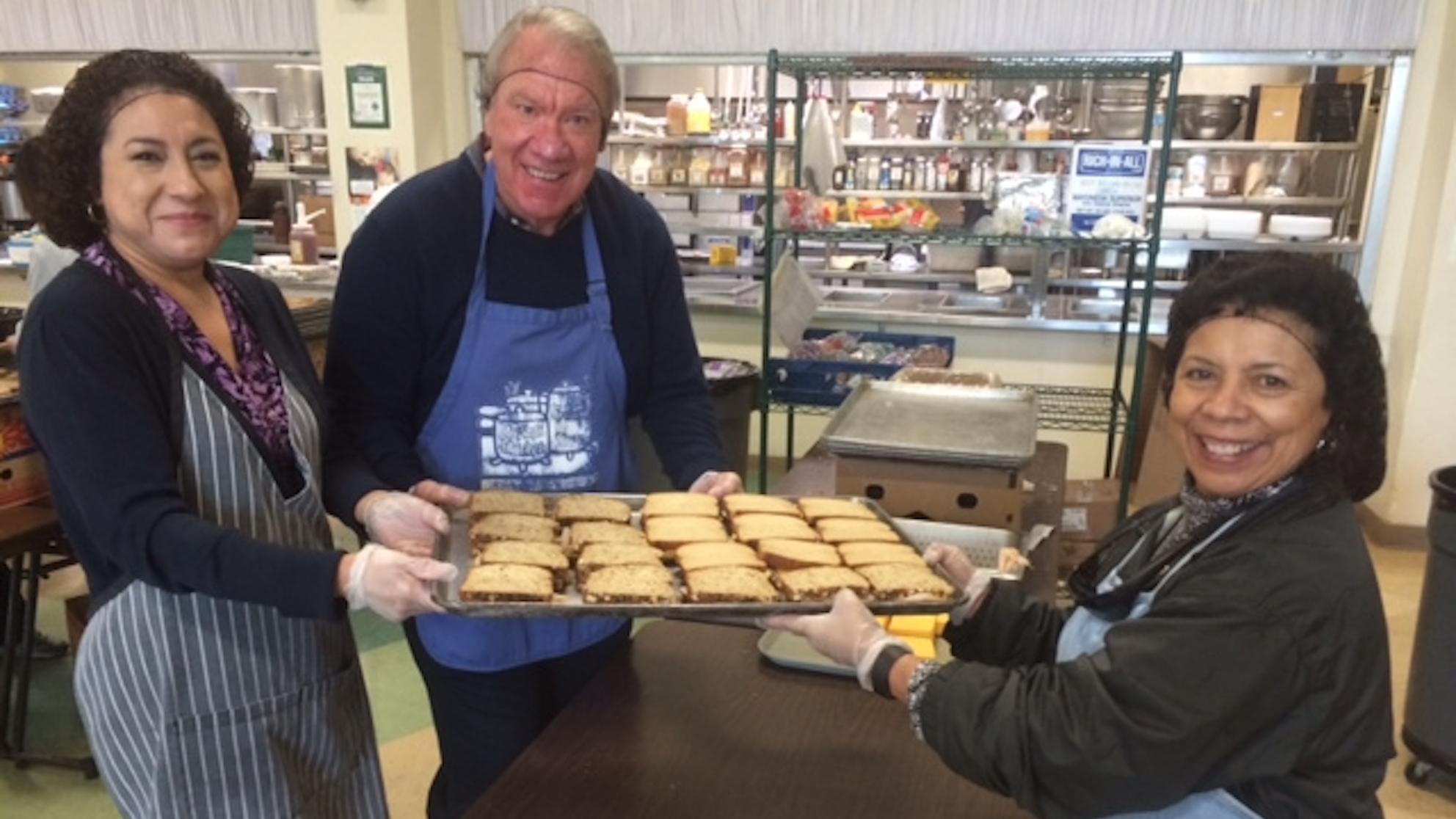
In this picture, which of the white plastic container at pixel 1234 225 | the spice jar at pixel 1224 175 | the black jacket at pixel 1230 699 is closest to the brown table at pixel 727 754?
the black jacket at pixel 1230 699

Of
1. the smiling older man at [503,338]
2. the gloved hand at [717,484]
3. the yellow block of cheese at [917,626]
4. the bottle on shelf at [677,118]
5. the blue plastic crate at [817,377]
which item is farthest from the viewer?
the bottle on shelf at [677,118]

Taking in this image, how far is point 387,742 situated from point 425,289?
5.89 feet

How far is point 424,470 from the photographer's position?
1.67m

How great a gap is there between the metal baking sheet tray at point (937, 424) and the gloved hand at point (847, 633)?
762mm

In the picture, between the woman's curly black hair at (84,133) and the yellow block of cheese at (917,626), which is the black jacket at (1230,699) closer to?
the yellow block of cheese at (917,626)

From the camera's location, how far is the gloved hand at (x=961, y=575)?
1417 mm

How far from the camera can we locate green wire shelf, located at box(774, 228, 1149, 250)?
3.24 metres

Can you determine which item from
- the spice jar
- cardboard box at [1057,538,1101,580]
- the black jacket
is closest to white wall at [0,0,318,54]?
cardboard box at [1057,538,1101,580]

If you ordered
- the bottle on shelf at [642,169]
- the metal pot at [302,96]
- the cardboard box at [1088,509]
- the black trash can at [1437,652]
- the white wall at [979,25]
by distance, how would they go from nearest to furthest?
1. the black trash can at [1437,652]
2. the cardboard box at [1088,509]
3. the white wall at [979,25]
4. the bottle on shelf at [642,169]
5. the metal pot at [302,96]

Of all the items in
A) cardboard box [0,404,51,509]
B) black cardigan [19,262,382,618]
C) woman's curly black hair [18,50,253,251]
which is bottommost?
cardboard box [0,404,51,509]

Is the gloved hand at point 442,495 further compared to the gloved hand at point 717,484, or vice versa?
the gloved hand at point 717,484

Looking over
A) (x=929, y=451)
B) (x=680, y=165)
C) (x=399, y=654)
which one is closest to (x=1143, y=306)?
(x=929, y=451)

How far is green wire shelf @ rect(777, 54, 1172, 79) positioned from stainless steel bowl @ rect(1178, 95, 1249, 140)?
2.30 meters

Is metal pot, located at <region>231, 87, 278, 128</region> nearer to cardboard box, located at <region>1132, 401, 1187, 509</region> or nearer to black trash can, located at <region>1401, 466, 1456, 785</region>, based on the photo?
cardboard box, located at <region>1132, 401, 1187, 509</region>
